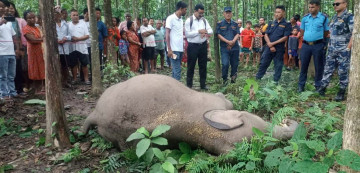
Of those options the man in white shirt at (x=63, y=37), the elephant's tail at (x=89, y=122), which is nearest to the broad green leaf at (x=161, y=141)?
the elephant's tail at (x=89, y=122)

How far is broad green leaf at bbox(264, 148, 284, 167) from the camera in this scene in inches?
109

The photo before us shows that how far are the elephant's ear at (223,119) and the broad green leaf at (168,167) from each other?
0.77 metres

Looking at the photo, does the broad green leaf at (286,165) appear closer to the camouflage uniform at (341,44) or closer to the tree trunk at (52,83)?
the tree trunk at (52,83)

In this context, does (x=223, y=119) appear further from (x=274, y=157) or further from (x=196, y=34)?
(x=196, y=34)

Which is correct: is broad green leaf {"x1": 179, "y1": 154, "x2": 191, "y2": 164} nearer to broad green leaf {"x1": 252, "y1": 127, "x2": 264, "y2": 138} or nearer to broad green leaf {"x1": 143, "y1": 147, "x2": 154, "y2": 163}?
broad green leaf {"x1": 143, "y1": 147, "x2": 154, "y2": 163}

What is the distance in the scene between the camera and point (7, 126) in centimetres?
493

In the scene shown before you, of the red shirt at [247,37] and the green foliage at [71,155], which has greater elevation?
the red shirt at [247,37]

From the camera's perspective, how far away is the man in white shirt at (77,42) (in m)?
7.84

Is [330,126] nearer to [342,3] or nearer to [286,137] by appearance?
[286,137]

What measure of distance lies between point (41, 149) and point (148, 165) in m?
1.71

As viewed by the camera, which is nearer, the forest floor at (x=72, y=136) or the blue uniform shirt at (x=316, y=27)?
the forest floor at (x=72, y=136)

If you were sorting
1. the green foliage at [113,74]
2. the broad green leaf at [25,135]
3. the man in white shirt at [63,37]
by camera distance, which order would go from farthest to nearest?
the green foliage at [113,74]
the man in white shirt at [63,37]
the broad green leaf at [25,135]

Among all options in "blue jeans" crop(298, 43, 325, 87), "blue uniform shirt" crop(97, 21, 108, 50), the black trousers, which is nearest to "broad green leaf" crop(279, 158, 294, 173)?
"blue jeans" crop(298, 43, 325, 87)

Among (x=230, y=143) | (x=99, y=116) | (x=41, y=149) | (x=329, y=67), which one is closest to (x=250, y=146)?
(x=230, y=143)
